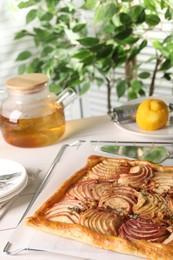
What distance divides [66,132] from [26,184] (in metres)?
0.33

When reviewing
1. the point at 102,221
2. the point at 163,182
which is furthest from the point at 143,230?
the point at 163,182

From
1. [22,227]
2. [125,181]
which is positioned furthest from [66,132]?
[22,227]

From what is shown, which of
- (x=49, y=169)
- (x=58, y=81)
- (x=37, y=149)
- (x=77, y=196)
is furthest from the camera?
(x=58, y=81)

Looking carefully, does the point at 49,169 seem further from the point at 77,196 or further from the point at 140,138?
the point at 140,138

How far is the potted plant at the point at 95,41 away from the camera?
1.64m

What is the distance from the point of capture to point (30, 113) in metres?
1.18

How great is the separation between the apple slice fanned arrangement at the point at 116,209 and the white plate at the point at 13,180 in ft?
0.29

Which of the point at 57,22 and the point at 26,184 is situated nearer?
the point at 26,184

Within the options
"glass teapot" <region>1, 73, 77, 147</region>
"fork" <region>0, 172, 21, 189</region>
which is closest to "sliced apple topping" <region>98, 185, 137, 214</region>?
"fork" <region>0, 172, 21, 189</region>

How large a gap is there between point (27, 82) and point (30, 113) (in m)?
0.08

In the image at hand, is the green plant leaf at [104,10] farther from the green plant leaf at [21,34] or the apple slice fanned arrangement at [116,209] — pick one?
the apple slice fanned arrangement at [116,209]

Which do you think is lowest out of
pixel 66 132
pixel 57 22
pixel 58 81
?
pixel 58 81

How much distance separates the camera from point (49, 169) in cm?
108

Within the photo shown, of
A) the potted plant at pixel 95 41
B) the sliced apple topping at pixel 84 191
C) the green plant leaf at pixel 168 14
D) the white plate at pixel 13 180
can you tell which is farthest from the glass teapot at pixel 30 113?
the green plant leaf at pixel 168 14
